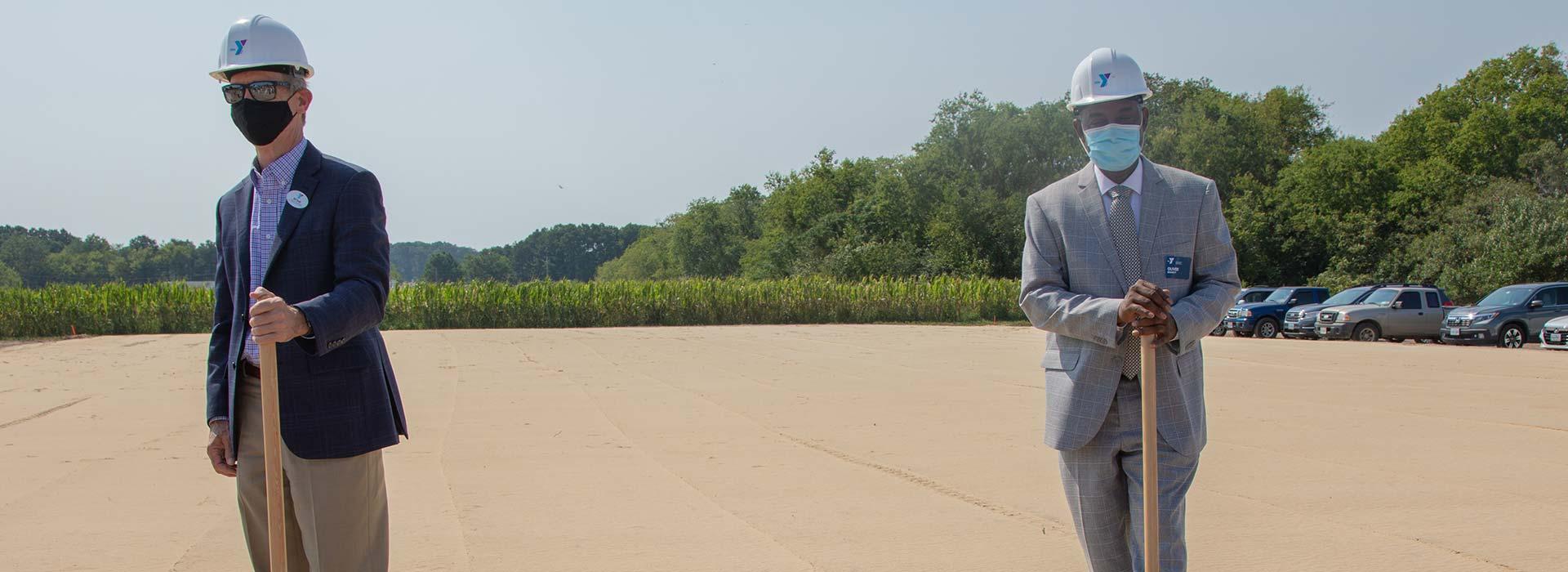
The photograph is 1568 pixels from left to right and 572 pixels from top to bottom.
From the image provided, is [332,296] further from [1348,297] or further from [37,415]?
[1348,297]

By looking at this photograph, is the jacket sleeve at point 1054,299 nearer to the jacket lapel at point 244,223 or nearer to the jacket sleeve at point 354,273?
the jacket sleeve at point 354,273

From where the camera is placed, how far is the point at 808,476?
698 centimetres

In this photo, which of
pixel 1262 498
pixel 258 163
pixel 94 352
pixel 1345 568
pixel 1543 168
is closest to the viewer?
pixel 258 163

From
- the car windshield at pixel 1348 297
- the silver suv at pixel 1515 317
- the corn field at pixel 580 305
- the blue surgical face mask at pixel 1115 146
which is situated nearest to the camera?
the blue surgical face mask at pixel 1115 146

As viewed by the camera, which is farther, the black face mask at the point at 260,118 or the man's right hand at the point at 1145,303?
the black face mask at the point at 260,118

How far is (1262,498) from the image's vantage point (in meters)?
6.04

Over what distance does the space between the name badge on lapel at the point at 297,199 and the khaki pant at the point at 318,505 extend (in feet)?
1.59

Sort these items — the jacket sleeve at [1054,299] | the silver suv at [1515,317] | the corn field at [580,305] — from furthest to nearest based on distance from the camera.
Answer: the corn field at [580,305]
the silver suv at [1515,317]
the jacket sleeve at [1054,299]

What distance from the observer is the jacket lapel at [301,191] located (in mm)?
2707

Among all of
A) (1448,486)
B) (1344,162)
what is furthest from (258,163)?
(1344,162)

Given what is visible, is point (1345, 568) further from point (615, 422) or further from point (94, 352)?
point (94, 352)

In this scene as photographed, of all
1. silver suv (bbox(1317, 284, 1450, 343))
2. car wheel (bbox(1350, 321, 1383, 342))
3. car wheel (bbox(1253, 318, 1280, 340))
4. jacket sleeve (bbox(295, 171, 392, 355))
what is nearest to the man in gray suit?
jacket sleeve (bbox(295, 171, 392, 355))

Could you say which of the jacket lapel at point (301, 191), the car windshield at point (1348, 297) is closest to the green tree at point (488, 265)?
the car windshield at point (1348, 297)

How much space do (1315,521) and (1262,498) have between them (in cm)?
60
